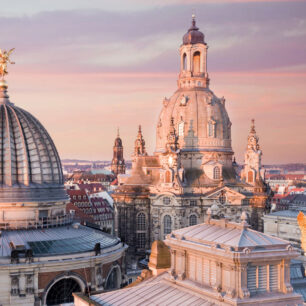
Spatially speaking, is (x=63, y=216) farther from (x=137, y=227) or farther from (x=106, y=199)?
(x=106, y=199)

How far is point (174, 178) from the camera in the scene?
279 ft

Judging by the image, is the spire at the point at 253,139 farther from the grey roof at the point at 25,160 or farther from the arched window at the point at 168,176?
the grey roof at the point at 25,160

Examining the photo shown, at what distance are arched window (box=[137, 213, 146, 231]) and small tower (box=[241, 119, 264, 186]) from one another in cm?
2019

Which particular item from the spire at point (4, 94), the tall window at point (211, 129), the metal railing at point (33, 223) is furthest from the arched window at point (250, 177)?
the spire at point (4, 94)

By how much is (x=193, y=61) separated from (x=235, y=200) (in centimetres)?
2934

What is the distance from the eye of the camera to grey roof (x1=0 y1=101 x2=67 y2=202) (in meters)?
44.9

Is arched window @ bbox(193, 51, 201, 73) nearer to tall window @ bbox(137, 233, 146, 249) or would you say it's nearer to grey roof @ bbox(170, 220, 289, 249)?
tall window @ bbox(137, 233, 146, 249)

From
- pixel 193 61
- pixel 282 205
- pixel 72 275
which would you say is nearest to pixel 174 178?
pixel 193 61

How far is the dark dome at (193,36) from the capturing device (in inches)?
3889

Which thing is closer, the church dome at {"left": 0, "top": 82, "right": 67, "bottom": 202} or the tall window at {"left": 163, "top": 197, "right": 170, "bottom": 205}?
the church dome at {"left": 0, "top": 82, "right": 67, "bottom": 202}

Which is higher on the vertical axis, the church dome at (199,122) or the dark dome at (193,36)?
the dark dome at (193,36)

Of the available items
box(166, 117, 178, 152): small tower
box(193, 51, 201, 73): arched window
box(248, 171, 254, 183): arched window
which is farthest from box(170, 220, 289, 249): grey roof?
box(193, 51, 201, 73): arched window

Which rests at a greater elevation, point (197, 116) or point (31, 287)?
point (197, 116)

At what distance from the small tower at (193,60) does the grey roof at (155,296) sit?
71715 mm
